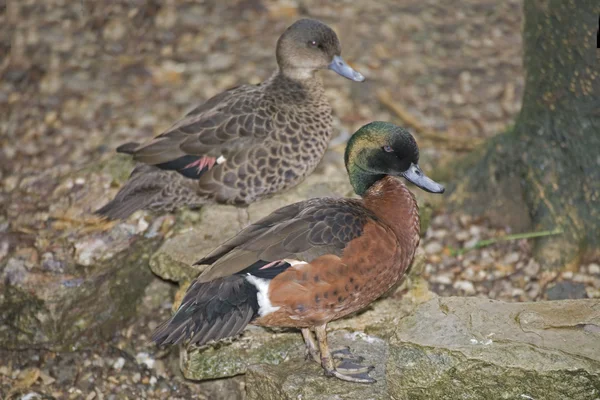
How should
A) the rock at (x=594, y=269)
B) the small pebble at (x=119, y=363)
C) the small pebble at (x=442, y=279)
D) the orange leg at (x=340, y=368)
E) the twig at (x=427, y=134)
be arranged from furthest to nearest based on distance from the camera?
the twig at (x=427, y=134) < the small pebble at (x=442, y=279) < the rock at (x=594, y=269) < the small pebble at (x=119, y=363) < the orange leg at (x=340, y=368)

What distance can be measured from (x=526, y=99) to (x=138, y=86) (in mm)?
3149

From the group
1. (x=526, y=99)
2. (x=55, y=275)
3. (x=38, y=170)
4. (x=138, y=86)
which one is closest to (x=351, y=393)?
(x=55, y=275)

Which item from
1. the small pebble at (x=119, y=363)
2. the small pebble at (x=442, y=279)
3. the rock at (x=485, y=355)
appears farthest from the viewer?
the small pebble at (x=442, y=279)

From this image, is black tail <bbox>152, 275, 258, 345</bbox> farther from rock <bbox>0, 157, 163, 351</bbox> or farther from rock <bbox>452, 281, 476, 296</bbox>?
rock <bbox>452, 281, 476, 296</bbox>

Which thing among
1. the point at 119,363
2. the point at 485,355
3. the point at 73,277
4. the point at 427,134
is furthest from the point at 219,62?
the point at 485,355

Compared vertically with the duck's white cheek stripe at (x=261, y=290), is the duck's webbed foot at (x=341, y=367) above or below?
below

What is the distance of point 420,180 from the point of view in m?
3.83

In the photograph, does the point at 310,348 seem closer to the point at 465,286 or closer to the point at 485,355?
the point at 485,355

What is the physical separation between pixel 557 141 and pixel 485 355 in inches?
81.2

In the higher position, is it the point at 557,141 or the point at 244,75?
the point at 557,141

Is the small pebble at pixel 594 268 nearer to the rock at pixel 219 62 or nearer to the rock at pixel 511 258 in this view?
the rock at pixel 511 258

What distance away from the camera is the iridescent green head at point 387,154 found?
12.5 feet

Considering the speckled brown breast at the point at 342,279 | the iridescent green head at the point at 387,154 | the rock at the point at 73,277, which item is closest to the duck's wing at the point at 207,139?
the rock at the point at 73,277

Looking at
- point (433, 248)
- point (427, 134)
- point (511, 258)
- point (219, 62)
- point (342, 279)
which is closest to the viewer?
point (342, 279)
